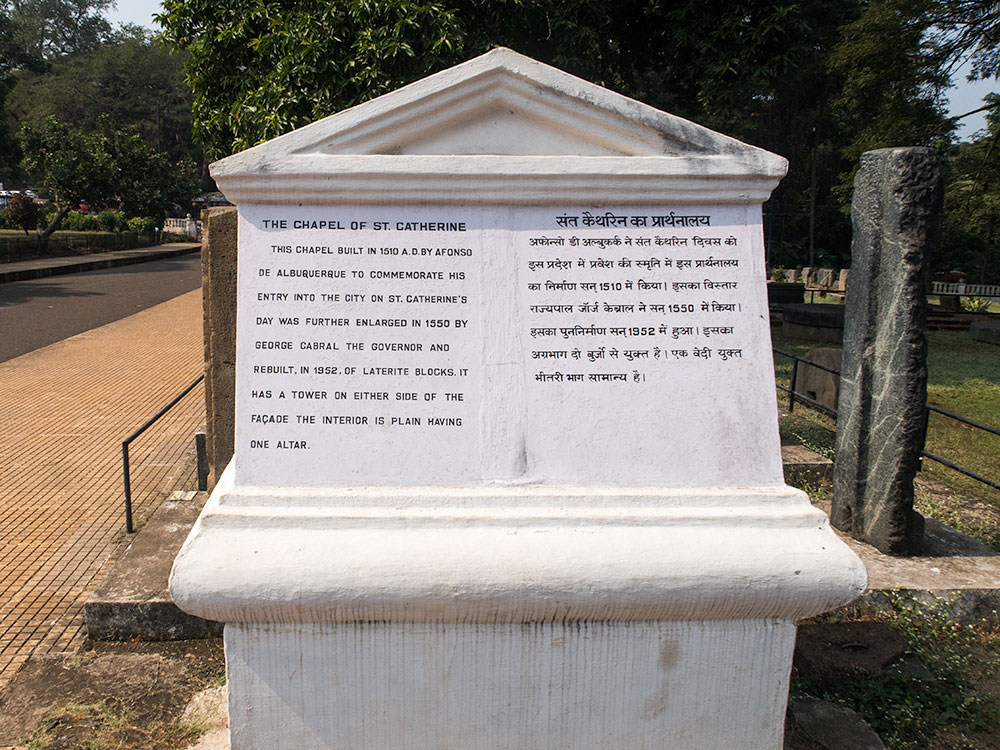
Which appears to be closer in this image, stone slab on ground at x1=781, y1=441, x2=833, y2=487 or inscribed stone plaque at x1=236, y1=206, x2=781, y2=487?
inscribed stone plaque at x1=236, y1=206, x2=781, y2=487

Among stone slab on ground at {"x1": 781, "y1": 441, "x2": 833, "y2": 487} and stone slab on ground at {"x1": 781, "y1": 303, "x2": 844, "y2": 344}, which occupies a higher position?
stone slab on ground at {"x1": 781, "y1": 303, "x2": 844, "y2": 344}

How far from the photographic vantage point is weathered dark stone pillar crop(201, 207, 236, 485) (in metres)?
3.67

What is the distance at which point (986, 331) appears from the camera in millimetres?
12766

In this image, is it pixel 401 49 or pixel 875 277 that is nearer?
pixel 875 277

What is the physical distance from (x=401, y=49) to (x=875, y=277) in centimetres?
404

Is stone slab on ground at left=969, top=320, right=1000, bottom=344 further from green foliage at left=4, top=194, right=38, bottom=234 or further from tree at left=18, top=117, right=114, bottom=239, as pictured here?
green foliage at left=4, top=194, right=38, bottom=234

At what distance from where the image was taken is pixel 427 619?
1928 millimetres

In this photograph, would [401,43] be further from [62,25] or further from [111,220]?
[62,25]

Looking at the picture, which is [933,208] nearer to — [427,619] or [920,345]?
[920,345]

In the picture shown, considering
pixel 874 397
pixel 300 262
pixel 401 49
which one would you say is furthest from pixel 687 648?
pixel 401 49

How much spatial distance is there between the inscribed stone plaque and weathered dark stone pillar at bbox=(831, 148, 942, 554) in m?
2.18

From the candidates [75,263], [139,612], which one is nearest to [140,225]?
[75,263]

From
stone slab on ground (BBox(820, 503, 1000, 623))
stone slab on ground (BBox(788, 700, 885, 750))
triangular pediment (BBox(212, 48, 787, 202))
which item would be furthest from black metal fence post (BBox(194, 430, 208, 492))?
stone slab on ground (BBox(820, 503, 1000, 623))

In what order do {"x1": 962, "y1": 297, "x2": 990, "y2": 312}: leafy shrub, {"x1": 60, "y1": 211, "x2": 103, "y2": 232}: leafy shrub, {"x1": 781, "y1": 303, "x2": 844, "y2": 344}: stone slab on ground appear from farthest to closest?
{"x1": 60, "y1": 211, "x2": 103, "y2": 232}: leafy shrub → {"x1": 962, "y1": 297, "x2": 990, "y2": 312}: leafy shrub → {"x1": 781, "y1": 303, "x2": 844, "y2": 344}: stone slab on ground
